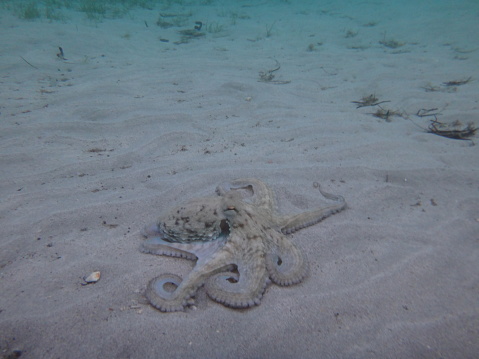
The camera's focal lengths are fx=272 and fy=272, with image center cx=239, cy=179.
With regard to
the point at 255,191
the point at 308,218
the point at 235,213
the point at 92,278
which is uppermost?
the point at 235,213

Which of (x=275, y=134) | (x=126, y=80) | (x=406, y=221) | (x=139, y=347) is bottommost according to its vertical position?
(x=139, y=347)

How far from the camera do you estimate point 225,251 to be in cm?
244

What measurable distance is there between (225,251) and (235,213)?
352 mm

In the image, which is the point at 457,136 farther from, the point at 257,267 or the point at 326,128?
the point at 257,267

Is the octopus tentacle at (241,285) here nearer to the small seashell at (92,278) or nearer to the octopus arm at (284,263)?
the octopus arm at (284,263)

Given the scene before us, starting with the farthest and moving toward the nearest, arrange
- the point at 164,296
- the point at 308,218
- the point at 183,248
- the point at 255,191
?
the point at 255,191 < the point at 308,218 < the point at 183,248 < the point at 164,296

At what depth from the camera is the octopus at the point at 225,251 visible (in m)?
2.26

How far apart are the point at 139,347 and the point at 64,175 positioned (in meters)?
3.07

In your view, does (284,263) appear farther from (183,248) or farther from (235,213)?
(183,248)

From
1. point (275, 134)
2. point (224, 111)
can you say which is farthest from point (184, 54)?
point (275, 134)

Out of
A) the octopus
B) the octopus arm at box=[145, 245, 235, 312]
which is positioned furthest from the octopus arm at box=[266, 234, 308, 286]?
the octopus arm at box=[145, 245, 235, 312]

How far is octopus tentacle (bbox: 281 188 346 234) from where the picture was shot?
290cm

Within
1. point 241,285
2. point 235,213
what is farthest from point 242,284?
point 235,213

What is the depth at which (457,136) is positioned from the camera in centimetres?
502
